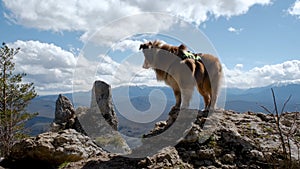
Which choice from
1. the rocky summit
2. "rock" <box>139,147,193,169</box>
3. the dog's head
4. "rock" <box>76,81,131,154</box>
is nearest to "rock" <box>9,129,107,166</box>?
the rocky summit

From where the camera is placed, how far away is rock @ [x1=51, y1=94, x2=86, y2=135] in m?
13.6

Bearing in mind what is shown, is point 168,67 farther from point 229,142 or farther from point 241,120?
point 229,142

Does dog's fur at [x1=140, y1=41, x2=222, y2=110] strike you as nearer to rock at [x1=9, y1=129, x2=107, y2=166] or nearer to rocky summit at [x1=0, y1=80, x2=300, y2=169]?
rocky summit at [x1=0, y1=80, x2=300, y2=169]

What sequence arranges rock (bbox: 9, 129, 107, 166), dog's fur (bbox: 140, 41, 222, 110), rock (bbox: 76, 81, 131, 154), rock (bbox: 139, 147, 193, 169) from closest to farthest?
1. rock (bbox: 139, 147, 193, 169)
2. rock (bbox: 9, 129, 107, 166)
3. dog's fur (bbox: 140, 41, 222, 110)
4. rock (bbox: 76, 81, 131, 154)

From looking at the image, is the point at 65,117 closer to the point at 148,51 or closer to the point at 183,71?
the point at 148,51

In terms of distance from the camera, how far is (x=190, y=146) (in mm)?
6523

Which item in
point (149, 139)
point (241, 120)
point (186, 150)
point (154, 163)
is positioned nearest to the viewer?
point (154, 163)

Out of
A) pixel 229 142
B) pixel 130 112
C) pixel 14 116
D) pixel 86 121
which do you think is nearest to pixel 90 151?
pixel 130 112

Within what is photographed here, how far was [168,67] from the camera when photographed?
29.1 ft

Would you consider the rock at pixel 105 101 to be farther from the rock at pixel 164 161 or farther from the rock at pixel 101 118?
the rock at pixel 164 161

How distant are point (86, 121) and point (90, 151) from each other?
21.0 feet

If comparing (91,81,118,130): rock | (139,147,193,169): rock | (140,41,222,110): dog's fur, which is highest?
(140,41,222,110): dog's fur

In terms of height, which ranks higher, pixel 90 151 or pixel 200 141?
pixel 200 141

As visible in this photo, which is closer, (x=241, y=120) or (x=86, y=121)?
(x=241, y=120)
